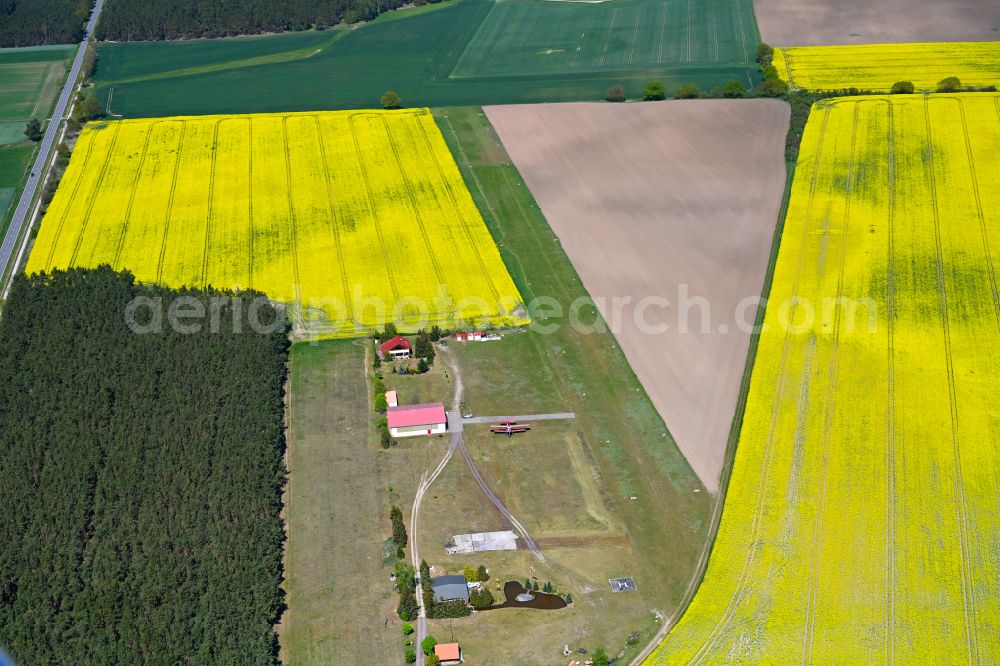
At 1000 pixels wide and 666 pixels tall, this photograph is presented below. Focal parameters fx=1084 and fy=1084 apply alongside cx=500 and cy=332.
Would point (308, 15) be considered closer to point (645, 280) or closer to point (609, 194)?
point (609, 194)

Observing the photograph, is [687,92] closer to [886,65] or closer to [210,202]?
[886,65]

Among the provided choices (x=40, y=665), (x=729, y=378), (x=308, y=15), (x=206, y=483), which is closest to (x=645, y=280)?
(x=729, y=378)

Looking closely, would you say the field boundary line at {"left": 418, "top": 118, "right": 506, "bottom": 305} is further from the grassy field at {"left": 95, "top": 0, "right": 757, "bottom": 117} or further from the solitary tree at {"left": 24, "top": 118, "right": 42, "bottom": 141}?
the solitary tree at {"left": 24, "top": 118, "right": 42, "bottom": 141}

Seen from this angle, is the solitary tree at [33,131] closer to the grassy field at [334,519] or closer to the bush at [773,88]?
the grassy field at [334,519]

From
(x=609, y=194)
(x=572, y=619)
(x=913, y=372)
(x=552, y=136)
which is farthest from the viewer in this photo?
(x=552, y=136)

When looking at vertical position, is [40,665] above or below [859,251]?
above

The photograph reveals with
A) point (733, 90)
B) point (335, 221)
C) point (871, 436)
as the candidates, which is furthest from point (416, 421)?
point (733, 90)

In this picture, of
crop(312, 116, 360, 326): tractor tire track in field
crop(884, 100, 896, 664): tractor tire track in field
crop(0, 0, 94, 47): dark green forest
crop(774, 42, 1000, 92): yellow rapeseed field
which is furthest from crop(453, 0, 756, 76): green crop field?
crop(0, 0, 94, 47): dark green forest
